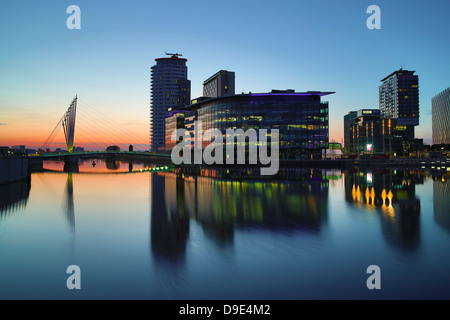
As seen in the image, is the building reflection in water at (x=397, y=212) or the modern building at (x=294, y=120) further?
the modern building at (x=294, y=120)

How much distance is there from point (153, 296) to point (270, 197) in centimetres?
2149

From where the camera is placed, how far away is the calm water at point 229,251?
32.1 feet

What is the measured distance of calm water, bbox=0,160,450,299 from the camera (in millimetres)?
9773

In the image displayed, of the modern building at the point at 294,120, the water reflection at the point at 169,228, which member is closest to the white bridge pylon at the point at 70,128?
the modern building at the point at 294,120

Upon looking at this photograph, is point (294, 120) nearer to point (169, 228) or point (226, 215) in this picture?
point (226, 215)

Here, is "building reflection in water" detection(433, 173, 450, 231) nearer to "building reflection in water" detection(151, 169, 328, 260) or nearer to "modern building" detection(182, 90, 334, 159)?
"building reflection in water" detection(151, 169, 328, 260)

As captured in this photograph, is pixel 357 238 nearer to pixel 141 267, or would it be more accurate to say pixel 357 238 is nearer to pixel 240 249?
pixel 240 249

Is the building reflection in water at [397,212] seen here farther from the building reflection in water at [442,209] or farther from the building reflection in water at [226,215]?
the building reflection in water at [226,215]

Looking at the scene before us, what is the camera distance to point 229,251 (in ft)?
44.3

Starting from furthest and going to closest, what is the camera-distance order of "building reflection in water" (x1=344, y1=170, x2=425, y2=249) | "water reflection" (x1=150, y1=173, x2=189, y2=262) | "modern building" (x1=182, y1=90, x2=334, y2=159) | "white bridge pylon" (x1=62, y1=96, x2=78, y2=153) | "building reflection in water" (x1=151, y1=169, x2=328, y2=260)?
"modern building" (x1=182, y1=90, x2=334, y2=159) < "white bridge pylon" (x1=62, y1=96, x2=78, y2=153) < "building reflection in water" (x1=151, y1=169, x2=328, y2=260) < "building reflection in water" (x1=344, y1=170, x2=425, y2=249) < "water reflection" (x1=150, y1=173, x2=189, y2=262)

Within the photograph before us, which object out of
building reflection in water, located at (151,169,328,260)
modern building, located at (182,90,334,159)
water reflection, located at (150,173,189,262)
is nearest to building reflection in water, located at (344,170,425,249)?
building reflection in water, located at (151,169,328,260)

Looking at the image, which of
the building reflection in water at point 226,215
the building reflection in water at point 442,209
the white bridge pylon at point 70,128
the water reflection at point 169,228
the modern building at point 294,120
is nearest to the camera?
the water reflection at point 169,228
